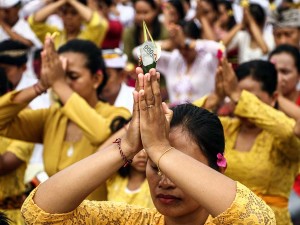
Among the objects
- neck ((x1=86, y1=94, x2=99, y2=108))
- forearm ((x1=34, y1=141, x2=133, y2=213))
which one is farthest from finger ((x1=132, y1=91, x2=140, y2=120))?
neck ((x1=86, y1=94, x2=99, y2=108))

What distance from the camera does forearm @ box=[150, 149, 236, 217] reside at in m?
2.62

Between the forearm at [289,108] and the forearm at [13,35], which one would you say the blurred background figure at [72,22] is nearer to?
the forearm at [13,35]

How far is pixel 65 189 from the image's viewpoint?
282cm

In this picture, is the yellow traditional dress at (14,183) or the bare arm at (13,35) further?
the bare arm at (13,35)

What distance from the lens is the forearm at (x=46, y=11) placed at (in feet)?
24.1

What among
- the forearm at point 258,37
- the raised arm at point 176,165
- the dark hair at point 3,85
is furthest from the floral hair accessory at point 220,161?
the forearm at point 258,37

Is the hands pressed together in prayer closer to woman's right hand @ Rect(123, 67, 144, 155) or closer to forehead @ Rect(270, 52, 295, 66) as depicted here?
woman's right hand @ Rect(123, 67, 144, 155)

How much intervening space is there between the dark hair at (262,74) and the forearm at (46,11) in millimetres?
2761

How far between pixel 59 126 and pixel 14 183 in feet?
2.02

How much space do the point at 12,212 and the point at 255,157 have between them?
1591 millimetres

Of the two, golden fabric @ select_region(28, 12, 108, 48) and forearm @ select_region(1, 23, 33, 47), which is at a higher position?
golden fabric @ select_region(28, 12, 108, 48)

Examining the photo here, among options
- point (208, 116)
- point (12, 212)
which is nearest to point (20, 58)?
point (12, 212)

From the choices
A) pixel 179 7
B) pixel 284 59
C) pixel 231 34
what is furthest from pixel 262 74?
pixel 179 7

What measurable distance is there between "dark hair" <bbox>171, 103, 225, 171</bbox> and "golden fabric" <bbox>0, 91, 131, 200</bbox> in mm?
1687
